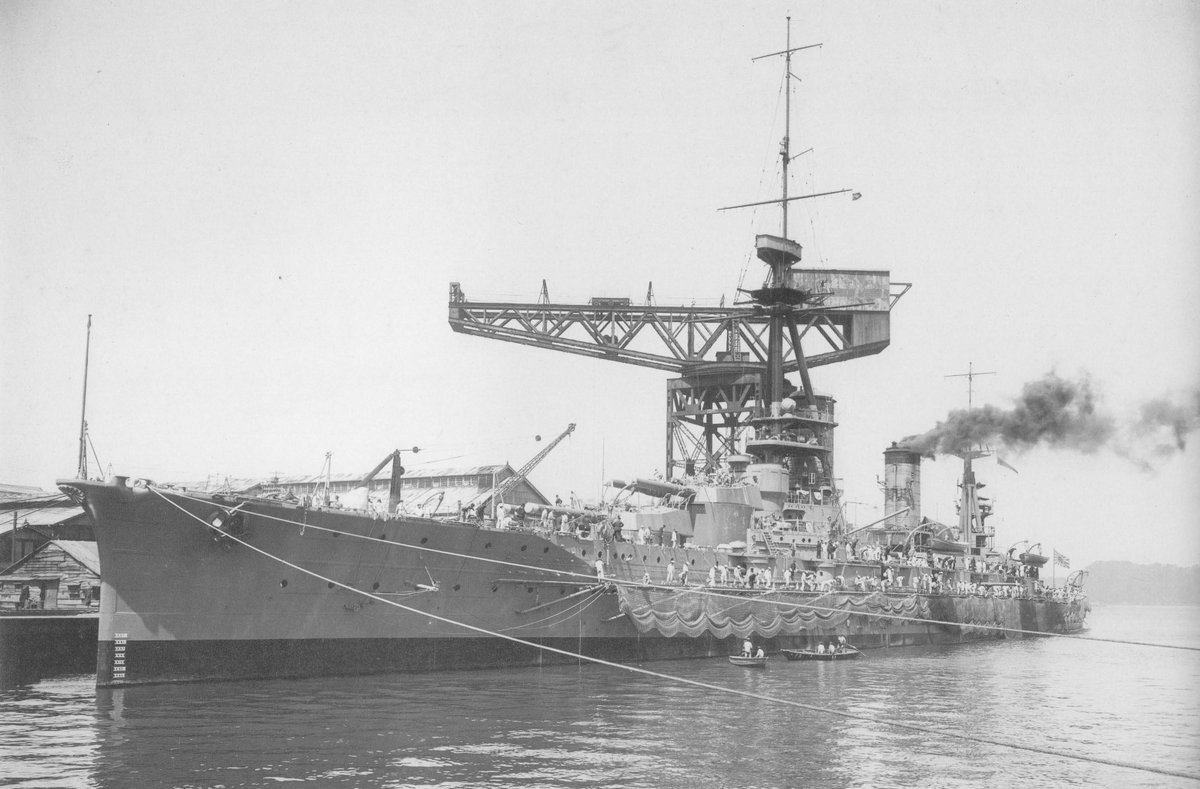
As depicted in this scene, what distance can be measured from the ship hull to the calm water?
836 millimetres

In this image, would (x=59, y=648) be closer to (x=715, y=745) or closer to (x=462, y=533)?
(x=462, y=533)

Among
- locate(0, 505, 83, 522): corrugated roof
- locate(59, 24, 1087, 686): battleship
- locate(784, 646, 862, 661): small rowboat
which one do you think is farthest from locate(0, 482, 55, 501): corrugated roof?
locate(784, 646, 862, 661): small rowboat

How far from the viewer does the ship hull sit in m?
20.6

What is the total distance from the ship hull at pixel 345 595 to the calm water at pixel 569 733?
2.74 feet

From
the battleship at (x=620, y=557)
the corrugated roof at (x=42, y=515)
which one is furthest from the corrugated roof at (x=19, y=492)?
the battleship at (x=620, y=557)

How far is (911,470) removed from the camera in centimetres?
4734

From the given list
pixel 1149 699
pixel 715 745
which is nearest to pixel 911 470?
pixel 1149 699

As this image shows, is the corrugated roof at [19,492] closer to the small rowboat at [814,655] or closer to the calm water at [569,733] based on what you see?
the calm water at [569,733]

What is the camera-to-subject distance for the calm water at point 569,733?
1414 centimetres

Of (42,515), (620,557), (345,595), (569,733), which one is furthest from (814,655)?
(42,515)

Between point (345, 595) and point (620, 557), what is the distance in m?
8.40

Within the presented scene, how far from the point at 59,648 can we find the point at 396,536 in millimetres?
8731

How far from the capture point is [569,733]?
56.1 feet

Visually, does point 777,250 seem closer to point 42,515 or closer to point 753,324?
point 753,324
